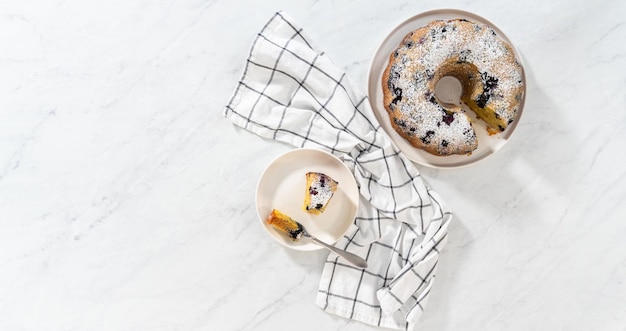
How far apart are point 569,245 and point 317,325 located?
2.90ft

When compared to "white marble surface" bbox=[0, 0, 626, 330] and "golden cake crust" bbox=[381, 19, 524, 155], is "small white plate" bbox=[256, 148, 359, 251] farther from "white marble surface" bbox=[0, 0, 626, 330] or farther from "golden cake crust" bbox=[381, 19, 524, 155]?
"golden cake crust" bbox=[381, 19, 524, 155]

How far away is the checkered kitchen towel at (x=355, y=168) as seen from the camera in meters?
1.65

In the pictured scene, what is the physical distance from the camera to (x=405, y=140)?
1.64 meters

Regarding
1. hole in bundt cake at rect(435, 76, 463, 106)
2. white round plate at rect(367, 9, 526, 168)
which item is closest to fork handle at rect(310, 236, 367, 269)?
white round plate at rect(367, 9, 526, 168)

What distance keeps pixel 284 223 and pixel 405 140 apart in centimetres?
45

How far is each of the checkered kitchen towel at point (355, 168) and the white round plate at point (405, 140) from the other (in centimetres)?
4

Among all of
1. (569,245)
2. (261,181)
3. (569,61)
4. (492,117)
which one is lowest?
(569,245)

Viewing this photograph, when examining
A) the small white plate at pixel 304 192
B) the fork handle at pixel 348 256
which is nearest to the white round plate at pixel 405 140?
the small white plate at pixel 304 192

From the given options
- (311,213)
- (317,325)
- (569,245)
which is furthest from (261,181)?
(569,245)

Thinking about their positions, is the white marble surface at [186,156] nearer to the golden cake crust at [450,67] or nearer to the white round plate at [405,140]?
the white round plate at [405,140]

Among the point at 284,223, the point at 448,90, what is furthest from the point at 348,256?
the point at 448,90

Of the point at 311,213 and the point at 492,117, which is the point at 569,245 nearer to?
the point at 492,117

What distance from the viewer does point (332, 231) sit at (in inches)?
65.7

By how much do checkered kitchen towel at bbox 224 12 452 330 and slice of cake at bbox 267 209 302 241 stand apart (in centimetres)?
16
